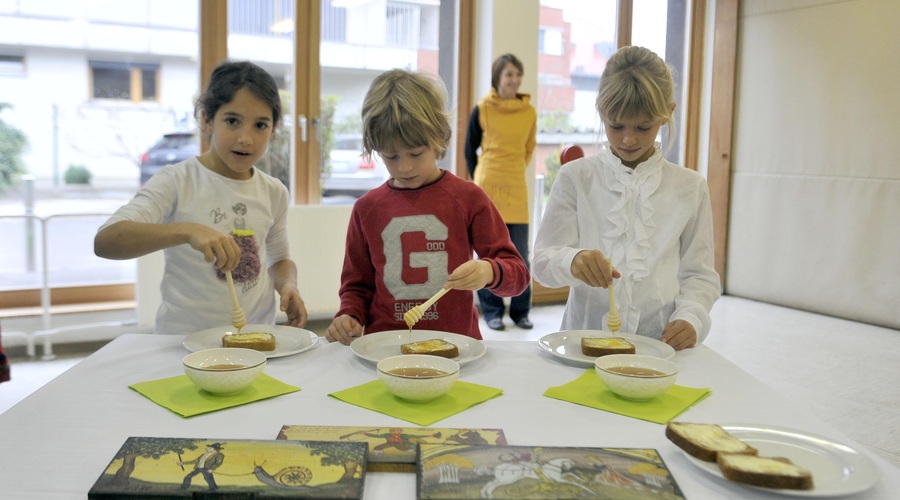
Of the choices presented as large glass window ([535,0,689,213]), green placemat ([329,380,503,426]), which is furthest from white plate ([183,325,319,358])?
large glass window ([535,0,689,213])

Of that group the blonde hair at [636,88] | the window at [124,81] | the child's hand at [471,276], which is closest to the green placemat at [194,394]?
the child's hand at [471,276]

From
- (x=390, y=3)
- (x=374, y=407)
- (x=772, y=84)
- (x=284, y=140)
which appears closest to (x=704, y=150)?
(x=772, y=84)

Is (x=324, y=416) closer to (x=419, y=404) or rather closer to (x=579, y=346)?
(x=419, y=404)

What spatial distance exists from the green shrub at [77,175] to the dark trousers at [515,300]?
2154 millimetres

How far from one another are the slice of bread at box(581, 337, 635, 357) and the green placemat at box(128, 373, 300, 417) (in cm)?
54

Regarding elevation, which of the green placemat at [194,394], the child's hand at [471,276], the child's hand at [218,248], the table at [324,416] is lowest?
the table at [324,416]

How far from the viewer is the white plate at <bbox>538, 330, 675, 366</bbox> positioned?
142 cm

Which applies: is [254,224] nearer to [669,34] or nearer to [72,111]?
[72,111]

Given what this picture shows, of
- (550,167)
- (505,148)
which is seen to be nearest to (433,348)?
(505,148)

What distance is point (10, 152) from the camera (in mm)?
3723

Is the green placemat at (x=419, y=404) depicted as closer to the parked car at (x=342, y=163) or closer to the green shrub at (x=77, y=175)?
the parked car at (x=342, y=163)

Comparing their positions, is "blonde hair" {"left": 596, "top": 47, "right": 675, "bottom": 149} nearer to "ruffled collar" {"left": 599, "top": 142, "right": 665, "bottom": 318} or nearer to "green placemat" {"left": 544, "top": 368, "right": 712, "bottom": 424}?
"ruffled collar" {"left": 599, "top": 142, "right": 665, "bottom": 318}

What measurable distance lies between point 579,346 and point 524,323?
284cm

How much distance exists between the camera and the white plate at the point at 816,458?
87 cm
